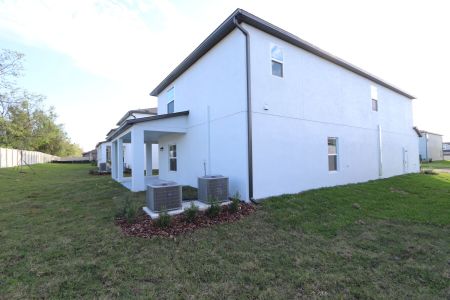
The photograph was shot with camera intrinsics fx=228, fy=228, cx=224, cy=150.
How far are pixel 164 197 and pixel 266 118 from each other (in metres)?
3.84

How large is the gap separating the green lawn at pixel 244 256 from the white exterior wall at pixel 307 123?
5.15ft

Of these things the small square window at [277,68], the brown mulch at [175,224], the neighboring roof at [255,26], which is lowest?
the brown mulch at [175,224]

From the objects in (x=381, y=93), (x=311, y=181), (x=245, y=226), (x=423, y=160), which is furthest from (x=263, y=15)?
(x=423, y=160)

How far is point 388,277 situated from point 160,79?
12696 millimetres

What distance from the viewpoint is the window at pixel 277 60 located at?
755 centimetres

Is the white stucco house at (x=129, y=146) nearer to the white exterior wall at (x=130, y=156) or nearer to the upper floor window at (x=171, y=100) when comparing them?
the white exterior wall at (x=130, y=156)

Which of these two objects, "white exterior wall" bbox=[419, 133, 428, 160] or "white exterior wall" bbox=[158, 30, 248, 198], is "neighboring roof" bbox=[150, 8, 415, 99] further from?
"white exterior wall" bbox=[419, 133, 428, 160]

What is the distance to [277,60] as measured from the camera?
25.1ft

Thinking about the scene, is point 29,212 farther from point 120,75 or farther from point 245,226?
point 120,75

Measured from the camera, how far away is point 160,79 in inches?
505

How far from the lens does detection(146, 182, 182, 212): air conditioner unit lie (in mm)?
5691

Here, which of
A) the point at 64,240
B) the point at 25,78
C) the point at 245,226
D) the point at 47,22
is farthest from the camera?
the point at 25,78

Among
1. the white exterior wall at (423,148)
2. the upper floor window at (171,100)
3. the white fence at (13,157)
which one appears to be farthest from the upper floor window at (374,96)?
the white exterior wall at (423,148)

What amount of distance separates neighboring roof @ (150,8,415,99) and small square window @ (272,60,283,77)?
0.89 metres
